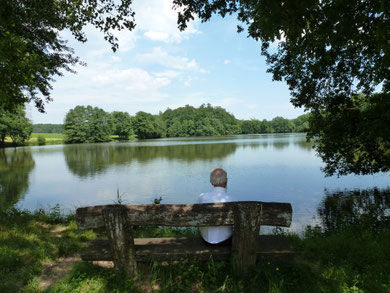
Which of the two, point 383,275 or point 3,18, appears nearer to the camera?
point 383,275

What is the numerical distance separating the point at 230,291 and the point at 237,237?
661 mm

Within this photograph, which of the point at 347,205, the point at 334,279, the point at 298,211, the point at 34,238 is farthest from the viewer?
the point at 347,205

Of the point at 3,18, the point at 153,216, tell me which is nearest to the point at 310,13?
the point at 153,216

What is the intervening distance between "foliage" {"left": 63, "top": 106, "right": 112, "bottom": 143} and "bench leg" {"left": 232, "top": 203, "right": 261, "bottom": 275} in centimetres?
9814

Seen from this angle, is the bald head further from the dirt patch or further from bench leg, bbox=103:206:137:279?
the dirt patch

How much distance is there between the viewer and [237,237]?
2.89 metres

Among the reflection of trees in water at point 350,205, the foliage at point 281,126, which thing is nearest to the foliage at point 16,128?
the reflection of trees in water at point 350,205

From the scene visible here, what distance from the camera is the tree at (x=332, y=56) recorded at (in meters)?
3.93

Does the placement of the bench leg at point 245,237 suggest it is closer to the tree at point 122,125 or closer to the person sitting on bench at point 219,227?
the person sitting on bench at point 219,227

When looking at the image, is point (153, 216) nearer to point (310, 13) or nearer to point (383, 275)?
point (383, 275)

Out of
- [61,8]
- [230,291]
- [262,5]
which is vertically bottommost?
[230,291]

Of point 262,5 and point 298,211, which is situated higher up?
point 262,5

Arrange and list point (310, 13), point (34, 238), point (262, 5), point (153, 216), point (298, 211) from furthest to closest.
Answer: point (298, 211), point (34, 238), point (310, 13), point (262, 5), point (153, 216)

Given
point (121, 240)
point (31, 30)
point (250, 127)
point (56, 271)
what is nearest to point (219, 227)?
point (121, 240)
